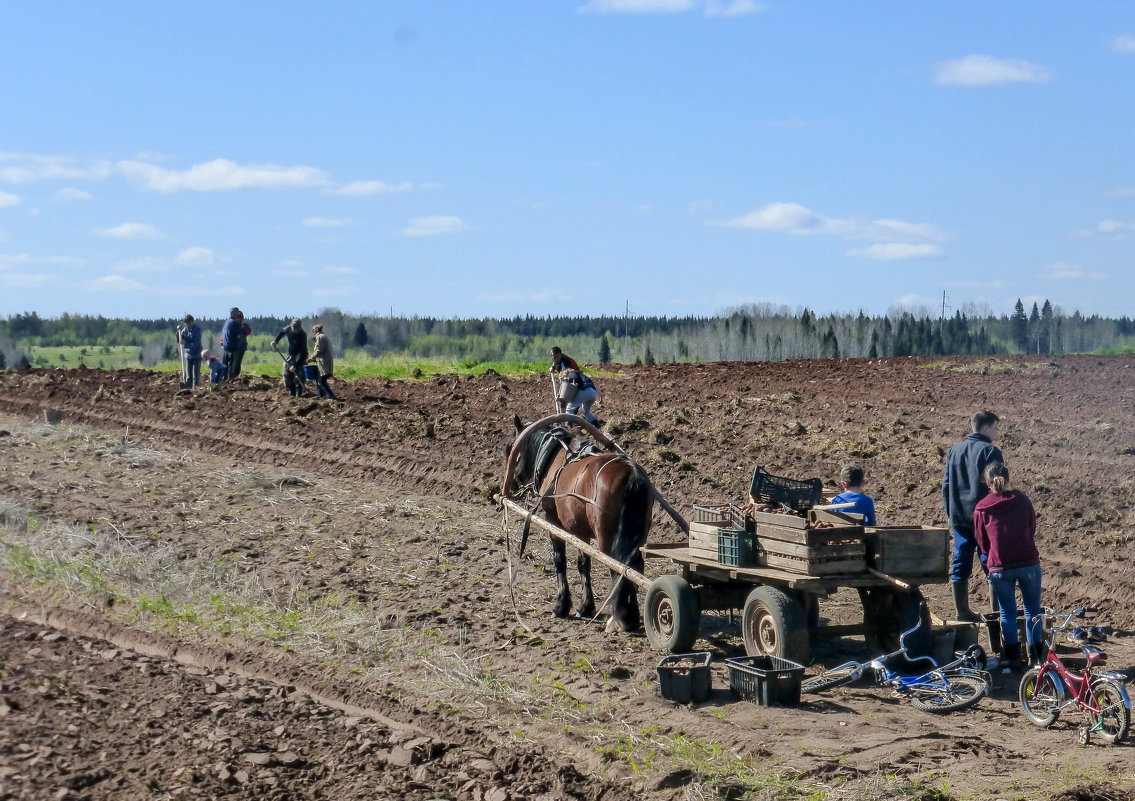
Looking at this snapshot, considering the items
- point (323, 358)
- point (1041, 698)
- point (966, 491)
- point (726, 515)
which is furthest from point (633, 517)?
point (323, 358)

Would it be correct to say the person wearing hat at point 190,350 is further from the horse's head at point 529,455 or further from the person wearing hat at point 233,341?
the horse's head at point 529,455

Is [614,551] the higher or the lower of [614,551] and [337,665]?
the higher

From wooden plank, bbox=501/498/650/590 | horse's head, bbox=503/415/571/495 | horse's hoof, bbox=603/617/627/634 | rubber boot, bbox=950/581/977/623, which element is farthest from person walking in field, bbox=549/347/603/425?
A: rubber boot, bbox=950/581/977/623

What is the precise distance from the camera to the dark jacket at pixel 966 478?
9305mm

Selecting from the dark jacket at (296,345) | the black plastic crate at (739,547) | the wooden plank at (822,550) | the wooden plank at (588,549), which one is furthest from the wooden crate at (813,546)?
the dark jacket at (296,345)

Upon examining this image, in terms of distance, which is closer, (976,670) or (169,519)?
(976,670)

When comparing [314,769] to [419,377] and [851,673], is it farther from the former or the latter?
[419,377]

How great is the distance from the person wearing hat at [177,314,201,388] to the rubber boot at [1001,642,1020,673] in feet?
69.4

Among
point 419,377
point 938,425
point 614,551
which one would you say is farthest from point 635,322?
point 614,551

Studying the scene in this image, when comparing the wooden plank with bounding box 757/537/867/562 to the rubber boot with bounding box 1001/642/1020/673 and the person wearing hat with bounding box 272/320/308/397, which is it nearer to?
the rubber boot with bounding box 1001/642/1020/673

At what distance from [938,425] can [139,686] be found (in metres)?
15.7

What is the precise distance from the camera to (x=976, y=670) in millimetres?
7945

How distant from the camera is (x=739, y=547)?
832 cm

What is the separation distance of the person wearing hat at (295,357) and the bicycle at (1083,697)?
19.1 meters
